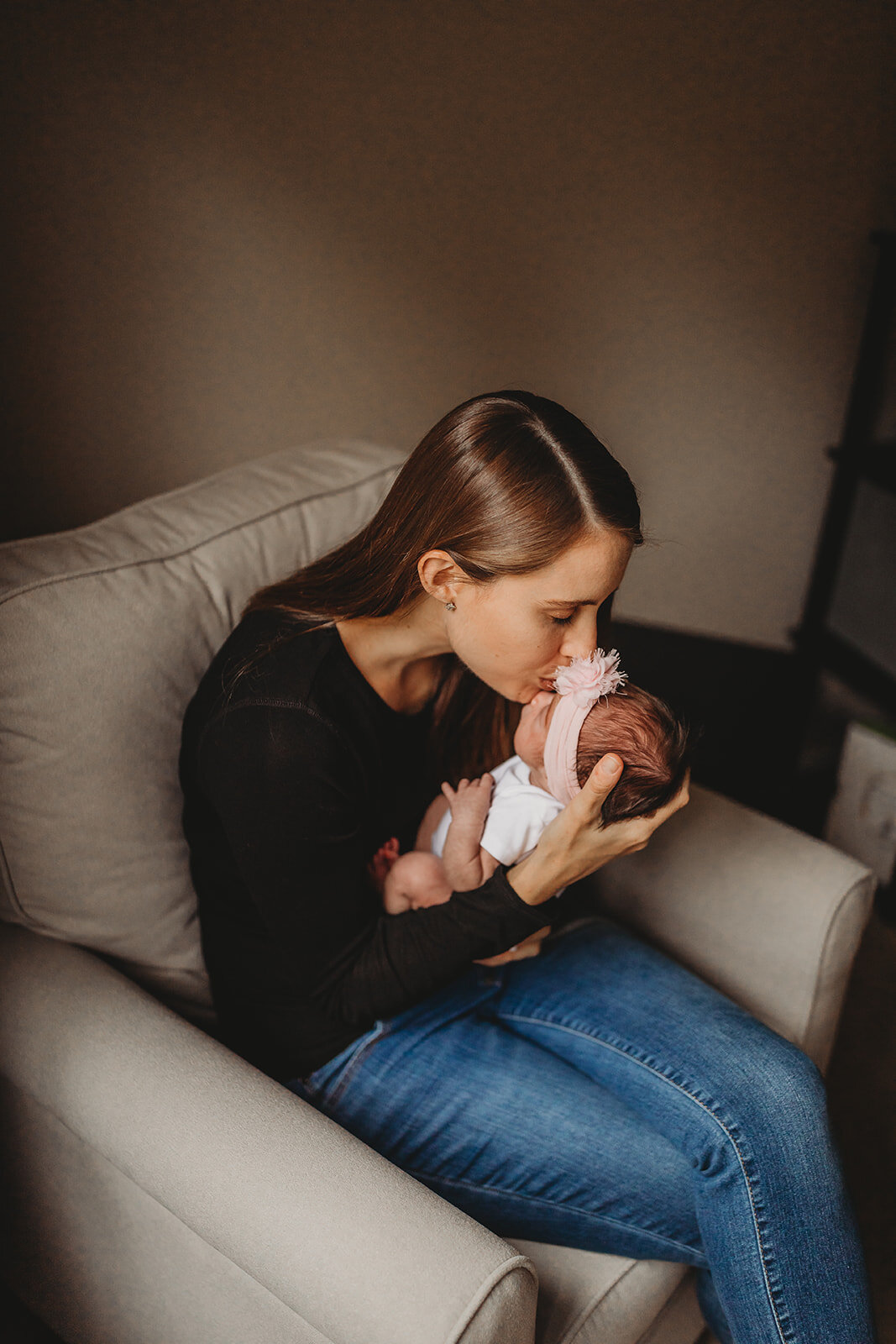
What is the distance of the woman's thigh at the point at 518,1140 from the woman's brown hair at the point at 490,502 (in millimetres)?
516

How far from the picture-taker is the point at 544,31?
2.04 meters

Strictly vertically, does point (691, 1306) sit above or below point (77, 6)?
below

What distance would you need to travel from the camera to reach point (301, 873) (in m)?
1.05

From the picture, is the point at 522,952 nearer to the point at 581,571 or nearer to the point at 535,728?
the point at 535,728

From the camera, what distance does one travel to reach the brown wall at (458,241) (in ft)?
5.16

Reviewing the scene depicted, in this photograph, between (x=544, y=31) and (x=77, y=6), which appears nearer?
(x=77, y=6)

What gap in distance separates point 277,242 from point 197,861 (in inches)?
48.4

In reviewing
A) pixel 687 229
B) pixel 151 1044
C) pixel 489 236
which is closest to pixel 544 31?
pixel 489 236

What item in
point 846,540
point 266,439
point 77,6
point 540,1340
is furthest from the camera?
point 846,540

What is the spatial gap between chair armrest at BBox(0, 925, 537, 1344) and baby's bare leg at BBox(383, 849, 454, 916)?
0.29m

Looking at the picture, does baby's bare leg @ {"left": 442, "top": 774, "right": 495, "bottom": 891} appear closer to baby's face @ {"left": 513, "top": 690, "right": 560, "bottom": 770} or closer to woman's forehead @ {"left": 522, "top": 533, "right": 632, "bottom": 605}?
baby's face @ {"left": 513, "top": 690, "right": 560, "bottom": 770}

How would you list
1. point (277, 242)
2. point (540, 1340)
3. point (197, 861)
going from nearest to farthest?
point (540, 1340) < point (197, 861) < point (277, 242)

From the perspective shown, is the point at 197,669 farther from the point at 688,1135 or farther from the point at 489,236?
the point at 489,236

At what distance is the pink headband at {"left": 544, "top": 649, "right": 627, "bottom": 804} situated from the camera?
112cm
